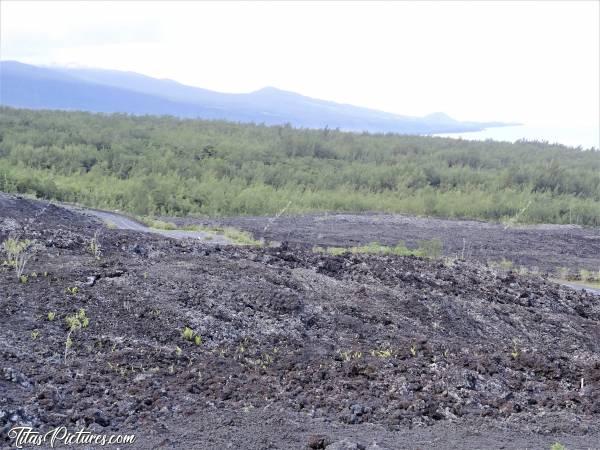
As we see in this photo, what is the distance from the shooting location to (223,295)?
26.6 feet

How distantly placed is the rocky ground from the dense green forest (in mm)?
13838

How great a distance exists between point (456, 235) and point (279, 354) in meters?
15.8

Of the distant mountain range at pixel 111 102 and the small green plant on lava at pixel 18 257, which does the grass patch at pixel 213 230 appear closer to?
the small green plant on lava at pixel 18 257

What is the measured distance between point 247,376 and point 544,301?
19.6ft

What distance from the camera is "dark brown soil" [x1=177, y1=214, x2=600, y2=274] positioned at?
18575mm

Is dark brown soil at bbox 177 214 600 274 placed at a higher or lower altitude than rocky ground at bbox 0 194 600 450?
lower

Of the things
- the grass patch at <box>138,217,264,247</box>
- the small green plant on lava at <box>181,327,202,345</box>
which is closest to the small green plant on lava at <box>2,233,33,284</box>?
the small green plant on lava at <box>181,327,202,345</box>

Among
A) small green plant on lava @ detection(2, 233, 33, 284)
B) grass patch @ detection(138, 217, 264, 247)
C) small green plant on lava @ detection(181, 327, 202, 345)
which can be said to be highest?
small green plant on lava @ detection(2, 233, 33, 284)

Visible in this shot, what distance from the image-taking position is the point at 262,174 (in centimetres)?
3278

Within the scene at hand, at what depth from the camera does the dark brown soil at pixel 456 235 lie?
60.9 ft

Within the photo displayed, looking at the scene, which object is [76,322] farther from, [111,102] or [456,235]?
[111,102]

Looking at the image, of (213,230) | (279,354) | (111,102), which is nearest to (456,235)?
(213,230)

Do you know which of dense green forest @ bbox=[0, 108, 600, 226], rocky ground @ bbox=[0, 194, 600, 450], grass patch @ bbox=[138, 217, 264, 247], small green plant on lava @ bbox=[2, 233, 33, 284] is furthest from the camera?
dense green forest @ bbox=[0, 108, 600, 226]

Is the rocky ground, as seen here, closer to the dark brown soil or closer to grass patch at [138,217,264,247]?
grass patch at [138,217,264,247]
